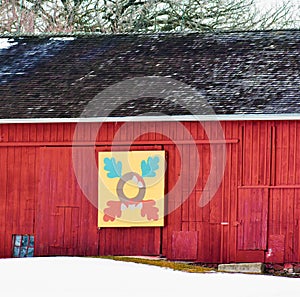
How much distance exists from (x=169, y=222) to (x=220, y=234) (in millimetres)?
1021

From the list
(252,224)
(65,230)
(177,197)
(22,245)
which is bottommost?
(22,245)

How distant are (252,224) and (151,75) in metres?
4.02

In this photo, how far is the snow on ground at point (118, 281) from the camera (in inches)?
693

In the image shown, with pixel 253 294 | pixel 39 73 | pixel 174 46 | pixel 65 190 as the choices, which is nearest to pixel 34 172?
pixel 65 190

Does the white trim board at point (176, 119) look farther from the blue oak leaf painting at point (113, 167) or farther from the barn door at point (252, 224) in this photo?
the barn door at point (252, 224)

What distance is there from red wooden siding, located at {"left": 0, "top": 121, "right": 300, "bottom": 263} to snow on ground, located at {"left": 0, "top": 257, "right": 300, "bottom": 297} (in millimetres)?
2418

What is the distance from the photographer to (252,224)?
22.5 meters

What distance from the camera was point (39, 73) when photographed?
2522cm

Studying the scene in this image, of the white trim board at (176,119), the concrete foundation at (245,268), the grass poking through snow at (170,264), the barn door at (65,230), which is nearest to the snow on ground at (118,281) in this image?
the grass poking through snow at (170,264)

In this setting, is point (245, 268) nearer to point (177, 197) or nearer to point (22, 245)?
point (177, 197)

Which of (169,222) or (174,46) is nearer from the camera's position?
(169,222)

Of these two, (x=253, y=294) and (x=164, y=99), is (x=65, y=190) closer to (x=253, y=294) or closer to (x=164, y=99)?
(x=164, y=99)

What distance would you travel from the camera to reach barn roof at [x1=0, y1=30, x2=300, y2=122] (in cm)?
2288

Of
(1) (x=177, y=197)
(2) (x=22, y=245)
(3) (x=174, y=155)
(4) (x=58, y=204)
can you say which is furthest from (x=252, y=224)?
(2) (x=22, y=245)
